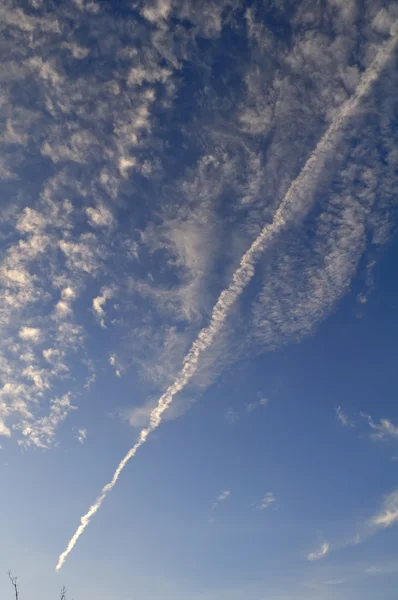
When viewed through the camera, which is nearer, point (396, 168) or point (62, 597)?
point (396, 168)

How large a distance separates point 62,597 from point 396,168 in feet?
327

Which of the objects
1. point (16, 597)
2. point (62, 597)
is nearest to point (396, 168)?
point (16, 597)

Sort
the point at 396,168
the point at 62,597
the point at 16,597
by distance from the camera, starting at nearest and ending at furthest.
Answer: the point at 396,168 → the point at 16,597 → the point at 62,597

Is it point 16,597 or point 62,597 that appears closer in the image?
point 16,597

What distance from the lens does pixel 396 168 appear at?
47750 mm

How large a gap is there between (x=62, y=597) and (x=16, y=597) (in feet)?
Result: 46.1

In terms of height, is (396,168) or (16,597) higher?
(396,168)

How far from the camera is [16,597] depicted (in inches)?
2532

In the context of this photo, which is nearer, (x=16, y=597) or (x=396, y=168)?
(x=396, y=168)

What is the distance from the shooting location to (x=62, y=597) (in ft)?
245

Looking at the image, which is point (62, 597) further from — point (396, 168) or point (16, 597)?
point (396, 168)

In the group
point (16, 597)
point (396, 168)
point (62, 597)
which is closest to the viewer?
point (396, 168)

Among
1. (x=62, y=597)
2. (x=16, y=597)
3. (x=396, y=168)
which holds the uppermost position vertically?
(x=396, y=168)

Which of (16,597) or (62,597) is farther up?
(16,597)
